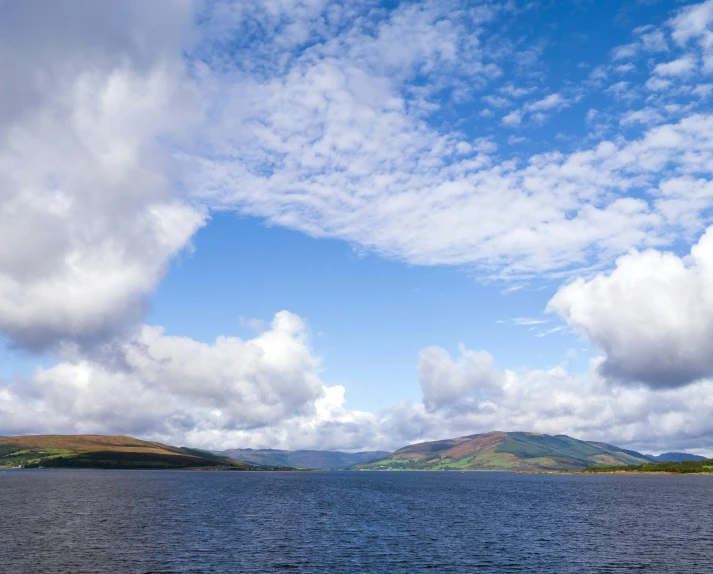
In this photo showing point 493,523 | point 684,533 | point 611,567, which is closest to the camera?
point 611,567

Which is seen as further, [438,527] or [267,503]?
[267,503]

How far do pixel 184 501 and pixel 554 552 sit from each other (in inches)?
5681

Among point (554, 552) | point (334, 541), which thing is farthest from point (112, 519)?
point (554, 552)

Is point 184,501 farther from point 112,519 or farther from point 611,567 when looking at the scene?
Result: point 611,567

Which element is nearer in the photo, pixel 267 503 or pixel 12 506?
pixel 12 506

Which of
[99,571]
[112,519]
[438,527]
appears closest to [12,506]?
[112,519]

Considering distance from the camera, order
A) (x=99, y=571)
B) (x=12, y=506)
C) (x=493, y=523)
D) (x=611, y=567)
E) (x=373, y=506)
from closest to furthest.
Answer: (x=99, y=571) < (x=611, y=567) < (x=493, y=523) < (x=12, y=506) < (x=373, y=506)

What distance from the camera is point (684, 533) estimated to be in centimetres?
11838

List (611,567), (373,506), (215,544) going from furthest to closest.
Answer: (373,506) → (215,544) → (611,567)

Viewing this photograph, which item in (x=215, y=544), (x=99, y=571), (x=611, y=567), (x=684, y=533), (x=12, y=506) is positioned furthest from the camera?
(x=12, y=506)

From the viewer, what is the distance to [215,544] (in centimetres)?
10050

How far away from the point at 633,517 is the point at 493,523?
4426 cm

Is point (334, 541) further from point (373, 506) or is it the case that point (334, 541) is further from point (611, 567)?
point (373, 506)

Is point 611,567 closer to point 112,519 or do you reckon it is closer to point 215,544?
point 215,544
